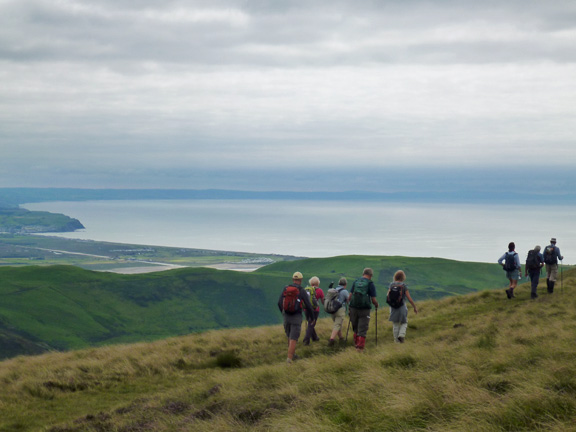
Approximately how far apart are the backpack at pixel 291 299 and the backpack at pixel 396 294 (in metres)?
2.49

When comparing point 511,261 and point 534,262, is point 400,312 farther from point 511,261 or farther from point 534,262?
point 534,262

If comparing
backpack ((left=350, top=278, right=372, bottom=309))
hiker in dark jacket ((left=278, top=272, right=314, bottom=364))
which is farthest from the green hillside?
backpack ((left=350, top=278, right=372, bottom=309))

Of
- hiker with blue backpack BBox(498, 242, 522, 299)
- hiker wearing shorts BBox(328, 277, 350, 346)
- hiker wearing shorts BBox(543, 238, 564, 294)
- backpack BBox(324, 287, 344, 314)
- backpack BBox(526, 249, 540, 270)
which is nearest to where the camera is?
backpack BBox(324, 287, 344, 314)

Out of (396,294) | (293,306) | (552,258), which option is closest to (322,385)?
(293,306)

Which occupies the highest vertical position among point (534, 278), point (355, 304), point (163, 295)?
point (534, 278)

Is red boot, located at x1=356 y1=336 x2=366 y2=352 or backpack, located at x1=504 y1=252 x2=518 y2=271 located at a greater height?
backpack, located at x1=504 y1=252 x2=518 y2=271

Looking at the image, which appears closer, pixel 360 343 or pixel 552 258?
pixel 360 343

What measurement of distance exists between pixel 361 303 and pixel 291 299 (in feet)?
6.24

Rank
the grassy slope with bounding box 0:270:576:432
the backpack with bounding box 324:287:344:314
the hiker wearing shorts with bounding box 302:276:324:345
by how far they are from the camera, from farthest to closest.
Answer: the hiker wearing shorts with bounding box 302:276:324:345 → the backpack with bounding box 324:287:344:314 → the grassy slope with bounding box 0:270:576:432

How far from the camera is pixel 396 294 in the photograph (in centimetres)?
1500

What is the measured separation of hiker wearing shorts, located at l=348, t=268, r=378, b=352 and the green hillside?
87.1 m

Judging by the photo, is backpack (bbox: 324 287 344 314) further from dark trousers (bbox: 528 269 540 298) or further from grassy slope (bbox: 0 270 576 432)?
dark trousers (bbox: 528 269 540 298)

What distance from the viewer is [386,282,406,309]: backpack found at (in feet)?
48.8

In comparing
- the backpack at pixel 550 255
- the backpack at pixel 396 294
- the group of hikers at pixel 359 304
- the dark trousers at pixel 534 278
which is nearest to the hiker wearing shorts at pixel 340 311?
the group of hikers at pixel 359 304
